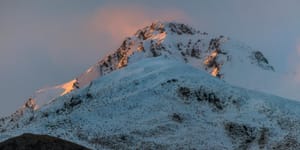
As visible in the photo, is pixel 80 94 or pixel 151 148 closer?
pixel 151 148

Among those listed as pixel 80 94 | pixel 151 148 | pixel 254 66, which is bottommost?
pixel 151 148

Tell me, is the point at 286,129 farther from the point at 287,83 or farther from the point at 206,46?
the point at 206,46

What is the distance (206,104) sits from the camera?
70875mm

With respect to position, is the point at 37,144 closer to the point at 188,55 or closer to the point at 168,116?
the point at 168,116

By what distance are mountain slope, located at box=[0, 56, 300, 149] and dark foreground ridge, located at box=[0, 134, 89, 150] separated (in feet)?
10.1

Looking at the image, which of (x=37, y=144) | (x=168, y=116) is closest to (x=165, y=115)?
(x=168, y=116)

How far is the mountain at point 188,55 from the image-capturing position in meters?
125

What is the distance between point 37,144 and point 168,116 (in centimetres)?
1407

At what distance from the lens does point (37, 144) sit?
5756cm

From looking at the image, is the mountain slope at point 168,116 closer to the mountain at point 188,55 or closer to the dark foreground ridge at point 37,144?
the dark foreground ridge at point 37,144

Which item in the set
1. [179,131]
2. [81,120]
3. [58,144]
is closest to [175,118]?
[179,131]

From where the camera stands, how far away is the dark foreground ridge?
57.5 meters

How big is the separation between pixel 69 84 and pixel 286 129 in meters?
88.6

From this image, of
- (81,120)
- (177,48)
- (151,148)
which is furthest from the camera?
(177,48)
